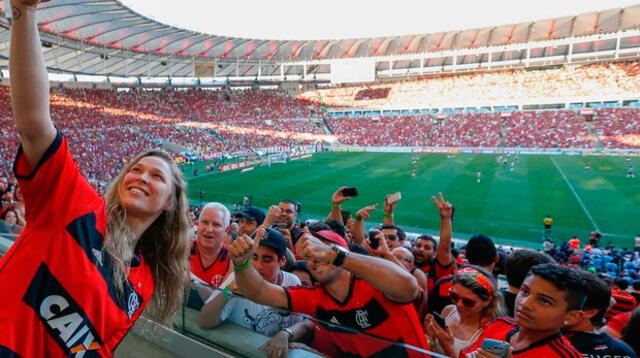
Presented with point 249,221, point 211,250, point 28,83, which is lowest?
point 249,221

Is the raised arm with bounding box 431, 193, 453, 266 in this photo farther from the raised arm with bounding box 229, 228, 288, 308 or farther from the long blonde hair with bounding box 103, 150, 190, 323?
the long blonde hair with bounding box 103, 150, 190, 323

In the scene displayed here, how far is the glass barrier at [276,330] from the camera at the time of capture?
1.84m

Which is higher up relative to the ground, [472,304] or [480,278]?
[480,278]

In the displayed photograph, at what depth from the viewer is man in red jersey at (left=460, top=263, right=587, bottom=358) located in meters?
2.07

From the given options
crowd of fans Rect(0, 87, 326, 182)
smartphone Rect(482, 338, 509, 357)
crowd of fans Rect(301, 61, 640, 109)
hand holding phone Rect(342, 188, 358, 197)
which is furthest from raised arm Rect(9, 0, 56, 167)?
crowd of fans Rect(301, 61, 640, 109)

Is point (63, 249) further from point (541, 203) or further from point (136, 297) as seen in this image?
point (541, 203)

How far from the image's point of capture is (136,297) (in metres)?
1.76

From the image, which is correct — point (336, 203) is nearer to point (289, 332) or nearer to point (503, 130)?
point (289, 332)

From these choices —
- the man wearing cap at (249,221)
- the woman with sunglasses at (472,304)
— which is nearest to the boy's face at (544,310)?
the woman with sunglasses at (472,304)

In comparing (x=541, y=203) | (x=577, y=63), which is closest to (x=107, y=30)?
(x=541, y=203)

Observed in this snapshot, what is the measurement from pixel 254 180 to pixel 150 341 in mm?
23497

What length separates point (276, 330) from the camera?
81.4 inches

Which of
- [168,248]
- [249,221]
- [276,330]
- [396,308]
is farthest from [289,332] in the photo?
[249,221]

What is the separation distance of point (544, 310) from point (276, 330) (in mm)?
1409
